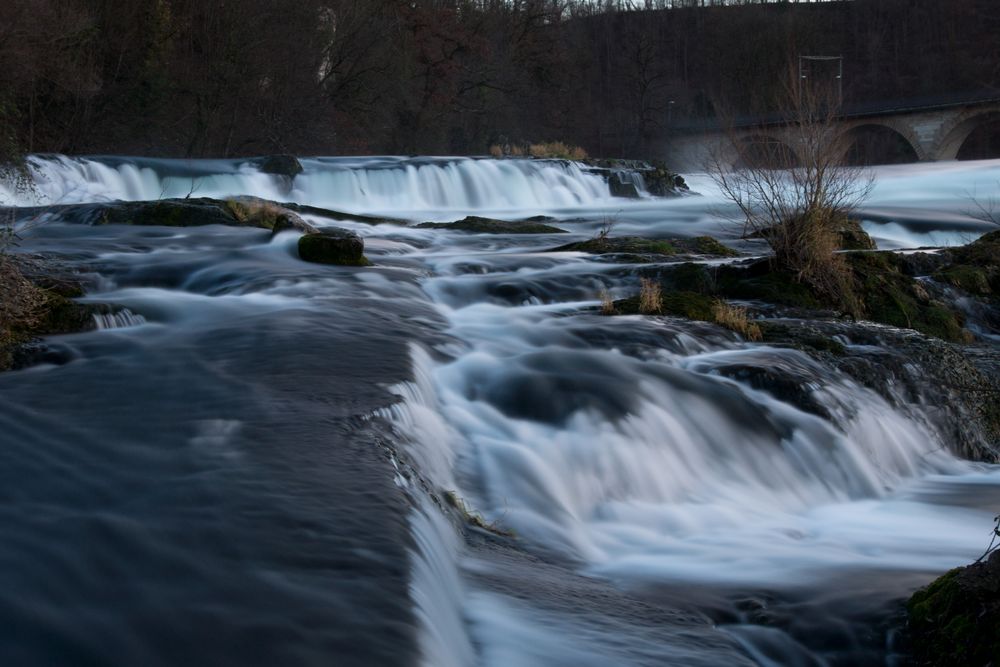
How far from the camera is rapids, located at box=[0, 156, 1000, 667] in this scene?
3781 millimetres

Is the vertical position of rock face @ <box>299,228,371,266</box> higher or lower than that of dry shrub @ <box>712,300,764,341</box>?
higher

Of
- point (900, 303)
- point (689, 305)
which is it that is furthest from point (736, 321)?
point (900, 303)

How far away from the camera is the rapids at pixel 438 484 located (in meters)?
3.78

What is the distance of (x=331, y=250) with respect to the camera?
1240 centimetres

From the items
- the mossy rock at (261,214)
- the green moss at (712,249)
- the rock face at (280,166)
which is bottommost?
the green moss at (712,249)

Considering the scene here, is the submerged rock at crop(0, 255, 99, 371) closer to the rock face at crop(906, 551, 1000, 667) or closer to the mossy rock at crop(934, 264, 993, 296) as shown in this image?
the rock face at crop(906, 551, 1000, 667)

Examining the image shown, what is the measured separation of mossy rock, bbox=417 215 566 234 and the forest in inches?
234

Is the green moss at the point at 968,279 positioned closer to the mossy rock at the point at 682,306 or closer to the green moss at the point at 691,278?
the green moss at the point at 691,278

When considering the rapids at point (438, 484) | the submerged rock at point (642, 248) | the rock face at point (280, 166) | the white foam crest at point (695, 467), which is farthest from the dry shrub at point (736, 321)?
the rock face at point (280, 166)

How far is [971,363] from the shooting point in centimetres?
984

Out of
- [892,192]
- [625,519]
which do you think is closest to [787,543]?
[625,519]

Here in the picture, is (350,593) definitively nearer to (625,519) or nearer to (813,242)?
(625,519)

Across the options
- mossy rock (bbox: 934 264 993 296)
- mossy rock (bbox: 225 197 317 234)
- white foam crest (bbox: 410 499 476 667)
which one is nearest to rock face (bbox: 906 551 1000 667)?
white foam crest (bbox: 410 499 476 667)

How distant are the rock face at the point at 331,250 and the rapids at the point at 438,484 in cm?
47
